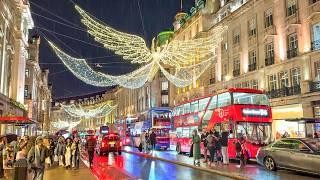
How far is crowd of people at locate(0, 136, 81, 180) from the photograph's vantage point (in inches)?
363

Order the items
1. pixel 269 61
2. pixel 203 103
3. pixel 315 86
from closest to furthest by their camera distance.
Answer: pixel 203 103, pixel 315 86, pixel 269 61

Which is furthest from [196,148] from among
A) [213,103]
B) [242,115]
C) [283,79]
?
[283,79]

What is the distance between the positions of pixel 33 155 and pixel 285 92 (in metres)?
25.0

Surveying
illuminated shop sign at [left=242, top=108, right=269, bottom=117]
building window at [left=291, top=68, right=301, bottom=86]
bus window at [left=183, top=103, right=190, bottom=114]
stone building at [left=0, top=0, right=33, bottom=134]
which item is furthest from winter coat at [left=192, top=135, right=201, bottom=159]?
stone building at [left=0, top=0, right=33, bottom=134]

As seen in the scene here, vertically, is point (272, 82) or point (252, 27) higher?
point (252, 27)

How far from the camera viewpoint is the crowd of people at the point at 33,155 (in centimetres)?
922

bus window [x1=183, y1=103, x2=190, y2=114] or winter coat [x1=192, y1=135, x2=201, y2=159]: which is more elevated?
bus window [x1=183, y1=103, x2=190, y2=114]

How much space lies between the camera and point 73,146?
755 inches

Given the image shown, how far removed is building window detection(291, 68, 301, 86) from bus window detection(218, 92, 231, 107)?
34.8 feet

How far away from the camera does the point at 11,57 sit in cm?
4216

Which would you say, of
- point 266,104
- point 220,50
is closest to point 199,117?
point 266,104

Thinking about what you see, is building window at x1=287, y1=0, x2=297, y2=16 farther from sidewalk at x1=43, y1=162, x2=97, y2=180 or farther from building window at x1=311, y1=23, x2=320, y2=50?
sidewalk at x1=43, y1=162, x2=97, y2=180

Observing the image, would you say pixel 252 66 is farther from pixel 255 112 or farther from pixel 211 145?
pixel 211 145

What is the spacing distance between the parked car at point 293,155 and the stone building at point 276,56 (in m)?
4.45
